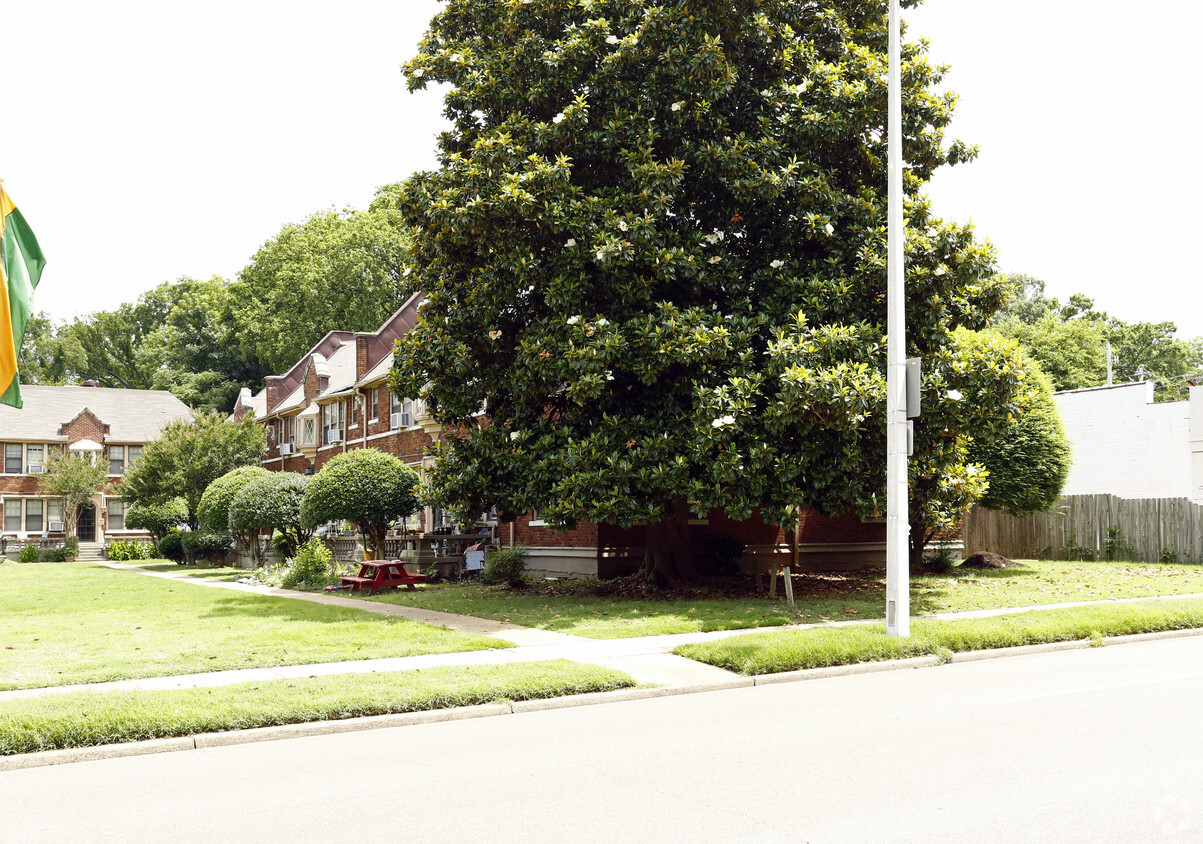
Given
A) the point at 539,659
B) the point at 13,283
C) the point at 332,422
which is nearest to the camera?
the point at 13,283

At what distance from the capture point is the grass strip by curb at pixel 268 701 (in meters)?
7.86

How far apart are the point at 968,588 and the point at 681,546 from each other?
5667 millimetres

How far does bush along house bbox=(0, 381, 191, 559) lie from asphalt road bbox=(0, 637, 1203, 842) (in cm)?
5075

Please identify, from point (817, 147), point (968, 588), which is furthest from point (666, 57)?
point (968, 588)

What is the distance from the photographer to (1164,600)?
54.5ft

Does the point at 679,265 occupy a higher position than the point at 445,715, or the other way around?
the point at 679,265

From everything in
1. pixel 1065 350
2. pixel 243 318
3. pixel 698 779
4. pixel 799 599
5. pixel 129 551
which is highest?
pixel 243 318

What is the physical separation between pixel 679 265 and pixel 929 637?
7.57 metres

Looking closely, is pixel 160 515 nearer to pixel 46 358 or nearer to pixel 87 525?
pixel 87 525

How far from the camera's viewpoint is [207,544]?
36.8 meters

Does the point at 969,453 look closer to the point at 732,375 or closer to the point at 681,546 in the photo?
the point at 681,546

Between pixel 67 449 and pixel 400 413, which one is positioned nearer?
pixel 400 413

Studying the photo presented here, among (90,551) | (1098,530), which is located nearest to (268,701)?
(1098,530)

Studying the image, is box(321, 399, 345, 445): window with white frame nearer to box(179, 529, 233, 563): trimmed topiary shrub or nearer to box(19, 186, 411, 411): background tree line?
box(179, 529, 233, 563): trimmed topiary shrub
